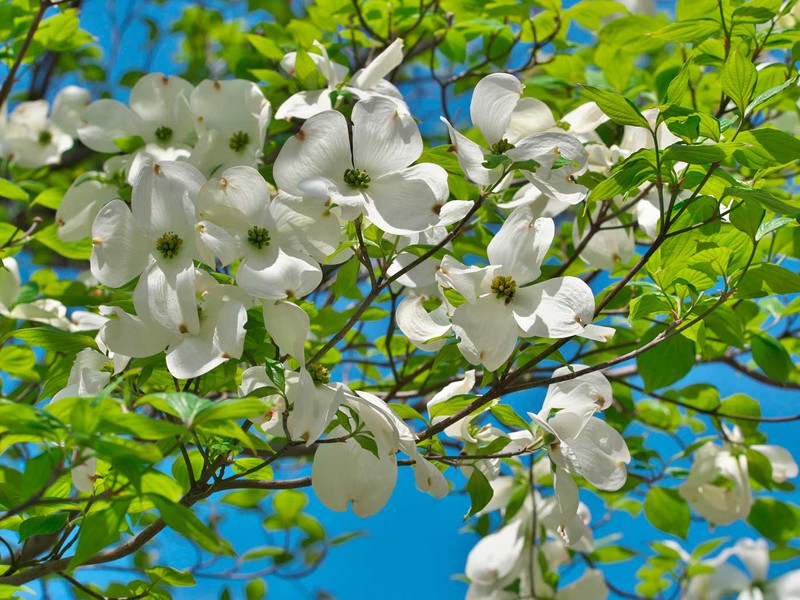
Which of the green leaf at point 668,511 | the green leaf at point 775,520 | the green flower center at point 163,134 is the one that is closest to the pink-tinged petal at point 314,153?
the green flower center at point 163,134

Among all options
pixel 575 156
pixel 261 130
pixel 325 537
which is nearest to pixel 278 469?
pixel 325 537

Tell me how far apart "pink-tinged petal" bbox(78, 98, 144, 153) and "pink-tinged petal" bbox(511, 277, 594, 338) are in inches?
24.4

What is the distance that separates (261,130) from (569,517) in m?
0.54

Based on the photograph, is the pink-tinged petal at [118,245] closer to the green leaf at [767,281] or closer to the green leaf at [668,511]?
the green leaf at [767,281]

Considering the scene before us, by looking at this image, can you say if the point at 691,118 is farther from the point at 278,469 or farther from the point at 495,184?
the point at 278,469

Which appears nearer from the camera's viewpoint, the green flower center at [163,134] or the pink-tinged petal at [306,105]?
the pink-tinged petal at [306,105]

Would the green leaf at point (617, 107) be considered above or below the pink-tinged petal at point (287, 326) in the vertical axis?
above

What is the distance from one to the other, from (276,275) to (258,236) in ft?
0.15

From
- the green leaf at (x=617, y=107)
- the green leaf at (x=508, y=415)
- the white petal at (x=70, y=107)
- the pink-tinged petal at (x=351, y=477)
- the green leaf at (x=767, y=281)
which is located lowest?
the white petal at (x=70, y=107)

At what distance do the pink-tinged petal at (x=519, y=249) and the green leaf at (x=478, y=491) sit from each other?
184 millimetres

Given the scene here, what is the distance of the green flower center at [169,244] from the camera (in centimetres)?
68

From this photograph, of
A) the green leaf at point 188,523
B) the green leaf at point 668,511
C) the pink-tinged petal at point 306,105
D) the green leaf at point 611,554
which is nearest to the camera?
the green leaf at point 188,523

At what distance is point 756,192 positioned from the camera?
627 millimetres

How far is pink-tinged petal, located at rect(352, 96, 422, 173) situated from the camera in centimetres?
67
